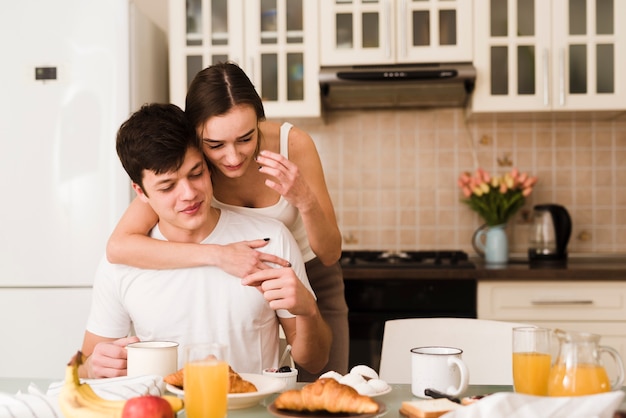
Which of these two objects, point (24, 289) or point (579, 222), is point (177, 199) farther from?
point (579, 222)

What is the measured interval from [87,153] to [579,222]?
2.03m

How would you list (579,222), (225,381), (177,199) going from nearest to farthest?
(225,381)
(177,199)
(579,222)

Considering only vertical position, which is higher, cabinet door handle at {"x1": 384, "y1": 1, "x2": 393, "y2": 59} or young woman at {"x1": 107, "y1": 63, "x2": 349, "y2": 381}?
cabinet door handle at {"x1": 384, "y1": 1, "x2": 393, "y2": 59}

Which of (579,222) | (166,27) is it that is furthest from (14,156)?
(579,222)

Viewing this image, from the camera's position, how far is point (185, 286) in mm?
1816

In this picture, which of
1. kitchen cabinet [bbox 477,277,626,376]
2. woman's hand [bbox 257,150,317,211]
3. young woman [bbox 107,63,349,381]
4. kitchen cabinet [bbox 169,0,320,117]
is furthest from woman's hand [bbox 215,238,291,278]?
kitchen cabinet [bbox 169,0,320,117]

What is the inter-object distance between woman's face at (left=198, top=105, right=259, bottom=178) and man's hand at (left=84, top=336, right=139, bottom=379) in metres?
0.46

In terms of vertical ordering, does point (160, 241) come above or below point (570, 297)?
above

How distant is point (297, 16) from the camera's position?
3.18 m

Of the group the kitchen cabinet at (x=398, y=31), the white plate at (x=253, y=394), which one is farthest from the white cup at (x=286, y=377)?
the kitchen cabinet at (x=398, y=31)

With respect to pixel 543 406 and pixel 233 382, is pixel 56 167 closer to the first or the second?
pixel 233 382

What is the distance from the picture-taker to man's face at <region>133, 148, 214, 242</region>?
1.72 m

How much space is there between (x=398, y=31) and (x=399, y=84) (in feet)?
0.67

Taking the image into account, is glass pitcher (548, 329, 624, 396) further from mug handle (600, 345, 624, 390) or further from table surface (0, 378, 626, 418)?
table surface (0, 378, 626, 418)
